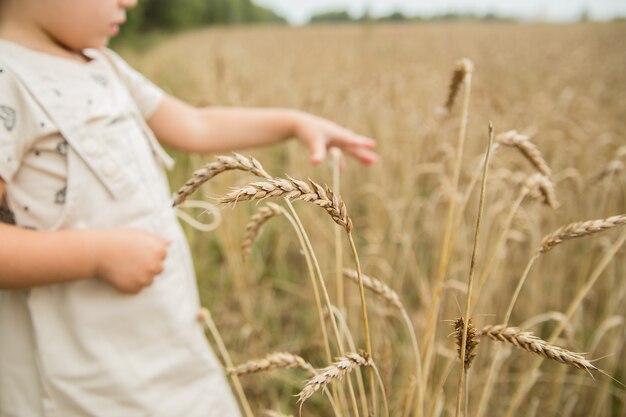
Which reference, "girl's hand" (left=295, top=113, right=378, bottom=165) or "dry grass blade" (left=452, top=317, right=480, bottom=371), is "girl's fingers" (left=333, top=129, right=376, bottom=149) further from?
"dry grass blade" (left=452, top=317, right=480, bottom=371)

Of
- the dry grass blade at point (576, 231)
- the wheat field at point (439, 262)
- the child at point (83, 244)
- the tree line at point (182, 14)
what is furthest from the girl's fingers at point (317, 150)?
the tree line at point (182, 14)

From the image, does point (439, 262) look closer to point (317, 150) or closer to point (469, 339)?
point (317, 150)

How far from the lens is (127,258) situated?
769mm

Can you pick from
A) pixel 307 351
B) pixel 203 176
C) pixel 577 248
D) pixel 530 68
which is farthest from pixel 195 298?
pixel 530 68

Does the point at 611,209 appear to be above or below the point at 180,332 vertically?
above

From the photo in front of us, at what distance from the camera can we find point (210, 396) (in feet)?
3.17

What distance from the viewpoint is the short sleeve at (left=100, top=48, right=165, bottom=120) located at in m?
1.00

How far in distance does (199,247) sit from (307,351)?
30.8 inches

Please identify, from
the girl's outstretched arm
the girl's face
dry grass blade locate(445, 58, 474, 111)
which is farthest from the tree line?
dry grass blade locate(445, 58, 474, 111)

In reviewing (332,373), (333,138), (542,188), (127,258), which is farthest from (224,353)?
(542,188)

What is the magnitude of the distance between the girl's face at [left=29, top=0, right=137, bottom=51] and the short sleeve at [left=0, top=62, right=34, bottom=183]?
0.11 meters

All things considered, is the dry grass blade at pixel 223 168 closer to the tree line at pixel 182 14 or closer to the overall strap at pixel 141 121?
the overall strap at pixel 141 121

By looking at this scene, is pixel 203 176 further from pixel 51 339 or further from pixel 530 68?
pixel 530 68

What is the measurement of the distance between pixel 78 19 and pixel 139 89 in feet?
0.96
